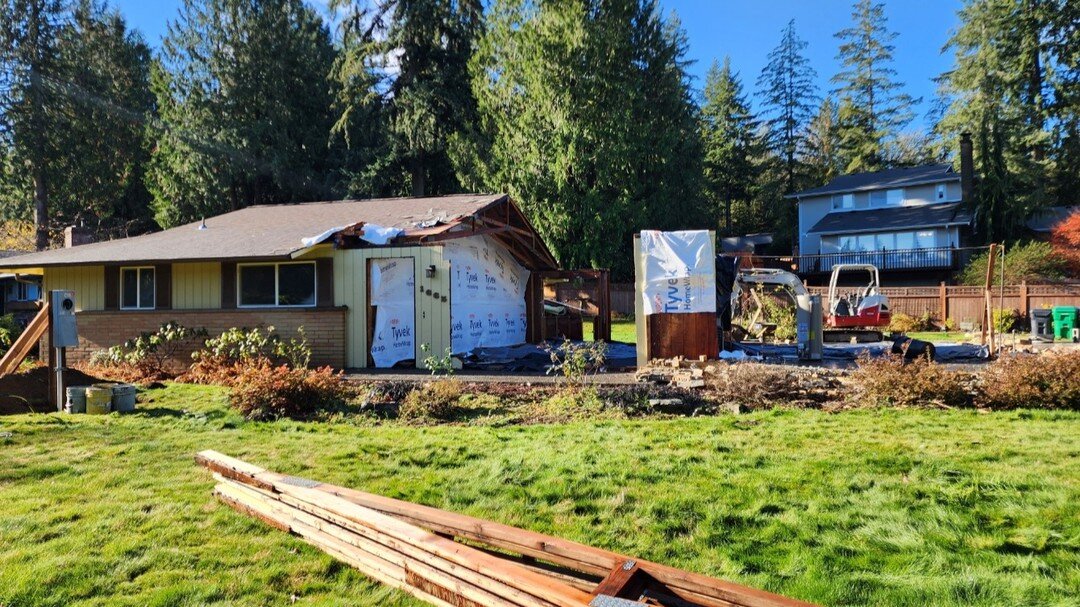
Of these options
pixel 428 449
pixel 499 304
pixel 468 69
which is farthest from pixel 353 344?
pixel 468 69

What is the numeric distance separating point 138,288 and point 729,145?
→ 46.1m

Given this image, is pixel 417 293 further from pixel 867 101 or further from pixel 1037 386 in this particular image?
pixel 867 101

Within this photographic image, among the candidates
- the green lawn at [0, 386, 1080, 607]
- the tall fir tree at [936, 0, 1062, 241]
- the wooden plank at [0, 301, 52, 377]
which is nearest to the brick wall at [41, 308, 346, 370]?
the wooden plank at [0, 301, 52, 377]

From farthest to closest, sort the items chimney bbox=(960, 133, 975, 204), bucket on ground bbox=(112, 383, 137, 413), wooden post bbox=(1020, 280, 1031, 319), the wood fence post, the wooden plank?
chimney bbox=(960, 133, 975, 204) → the wood fence post → wooden post bbox=(1020, 280, 1031, 319) → the wooden plank → bucket on ground bbox=(112, 383, 137, 413)

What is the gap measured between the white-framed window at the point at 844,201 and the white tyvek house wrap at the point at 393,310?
36.5 meters

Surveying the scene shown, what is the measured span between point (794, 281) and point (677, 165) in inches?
817

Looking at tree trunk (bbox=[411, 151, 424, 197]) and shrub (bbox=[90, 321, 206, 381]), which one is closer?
shrub (bbox=[90, 321, 206, 381])

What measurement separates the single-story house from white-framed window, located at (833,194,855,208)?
32592 mm

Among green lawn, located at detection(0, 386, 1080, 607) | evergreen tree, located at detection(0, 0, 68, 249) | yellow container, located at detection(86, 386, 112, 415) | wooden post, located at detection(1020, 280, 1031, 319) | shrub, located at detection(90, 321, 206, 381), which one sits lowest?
green lawn, located at detection(0, 386, 1080, 607)

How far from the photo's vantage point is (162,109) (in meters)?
37.3

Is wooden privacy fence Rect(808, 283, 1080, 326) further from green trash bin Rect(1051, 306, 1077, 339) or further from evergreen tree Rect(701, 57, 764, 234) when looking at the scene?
evergreen tree Rect(701, 57, 764, 234)

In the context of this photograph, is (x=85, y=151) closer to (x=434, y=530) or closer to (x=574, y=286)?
(x=574, y=286)

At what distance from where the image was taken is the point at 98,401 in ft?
29.4

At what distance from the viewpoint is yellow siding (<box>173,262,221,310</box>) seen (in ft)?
45.5
